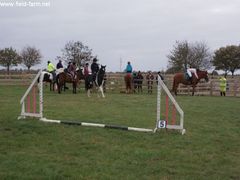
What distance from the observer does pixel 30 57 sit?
66188 millimetres

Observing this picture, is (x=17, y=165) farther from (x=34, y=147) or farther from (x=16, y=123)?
(x=16, y=123)

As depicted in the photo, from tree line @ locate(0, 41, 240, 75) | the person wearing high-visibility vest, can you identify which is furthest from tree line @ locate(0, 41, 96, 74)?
the person wearing high-visibility vest

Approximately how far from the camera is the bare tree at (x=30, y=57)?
6588 cm

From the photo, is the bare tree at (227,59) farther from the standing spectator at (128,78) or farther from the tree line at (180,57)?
the standing spectator at (128,78)

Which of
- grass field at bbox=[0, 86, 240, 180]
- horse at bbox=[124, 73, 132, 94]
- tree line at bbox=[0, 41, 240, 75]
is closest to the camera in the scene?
grass field at bbox=[0, 86, 240, 180]

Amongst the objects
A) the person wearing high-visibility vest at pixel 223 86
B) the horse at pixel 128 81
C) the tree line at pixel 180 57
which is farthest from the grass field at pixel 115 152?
the tree line at pixel 180 57

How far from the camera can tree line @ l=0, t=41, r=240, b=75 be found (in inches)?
2144

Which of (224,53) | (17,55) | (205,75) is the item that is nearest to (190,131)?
(205,75)

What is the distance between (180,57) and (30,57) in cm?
2436

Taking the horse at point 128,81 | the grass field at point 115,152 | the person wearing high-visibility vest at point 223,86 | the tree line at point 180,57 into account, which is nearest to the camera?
the grass field at point 115,152

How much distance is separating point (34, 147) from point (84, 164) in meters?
1.72

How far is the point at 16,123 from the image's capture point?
11.1 meters

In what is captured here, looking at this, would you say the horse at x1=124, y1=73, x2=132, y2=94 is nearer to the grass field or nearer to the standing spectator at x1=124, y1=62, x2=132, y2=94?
the standing spectator at x1=124, y1=62, x2=132, y2=94

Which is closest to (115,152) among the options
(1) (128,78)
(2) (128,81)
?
(1) (128,78)
